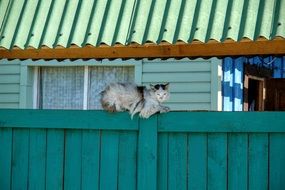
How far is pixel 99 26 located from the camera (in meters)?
5.43

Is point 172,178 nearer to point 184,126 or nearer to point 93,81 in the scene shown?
point 184,126

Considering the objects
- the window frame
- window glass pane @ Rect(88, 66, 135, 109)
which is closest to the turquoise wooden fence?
the window frame

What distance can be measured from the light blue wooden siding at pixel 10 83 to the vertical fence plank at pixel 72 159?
4.86m

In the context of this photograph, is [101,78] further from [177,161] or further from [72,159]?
[177,161]

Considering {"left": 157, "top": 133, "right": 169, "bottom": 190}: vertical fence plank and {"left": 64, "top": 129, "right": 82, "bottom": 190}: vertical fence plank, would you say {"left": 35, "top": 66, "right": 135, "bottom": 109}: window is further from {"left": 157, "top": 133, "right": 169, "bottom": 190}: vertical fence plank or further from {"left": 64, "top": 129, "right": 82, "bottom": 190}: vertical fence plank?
{"left": 157, "top": 133, "right": 169, "bottom": 190}: vertical fence plank

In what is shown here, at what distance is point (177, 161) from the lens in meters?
5.21

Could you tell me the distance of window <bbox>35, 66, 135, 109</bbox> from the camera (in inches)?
389

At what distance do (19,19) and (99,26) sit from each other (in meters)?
1.04

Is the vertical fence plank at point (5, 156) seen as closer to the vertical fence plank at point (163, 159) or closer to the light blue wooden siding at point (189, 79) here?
the vertical fence plank at point (163, 159)

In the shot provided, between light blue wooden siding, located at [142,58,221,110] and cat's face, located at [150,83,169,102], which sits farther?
light blue wooden siding, located at [142,58,221,110]

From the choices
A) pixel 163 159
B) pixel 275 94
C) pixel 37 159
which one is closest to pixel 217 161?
pixel 163 159

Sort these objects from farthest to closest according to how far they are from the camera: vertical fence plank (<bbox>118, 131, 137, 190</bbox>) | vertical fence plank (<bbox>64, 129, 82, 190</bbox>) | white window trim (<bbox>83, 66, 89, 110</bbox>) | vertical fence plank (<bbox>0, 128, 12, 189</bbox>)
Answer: white window trim (<bbox>83, 66, 89, 110</bbox>) < vertical fence plank (<bbox>0, 128, 12, 189</bbox>) < vertical fence plank (<bbox>64, 129, 82, 190</bbox>) < vertical fence plank (<bbox>118, 131, 137, 190</bbox>)

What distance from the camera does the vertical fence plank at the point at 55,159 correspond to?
5.54m

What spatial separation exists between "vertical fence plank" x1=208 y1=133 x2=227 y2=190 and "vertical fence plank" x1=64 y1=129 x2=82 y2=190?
4.64 ft
